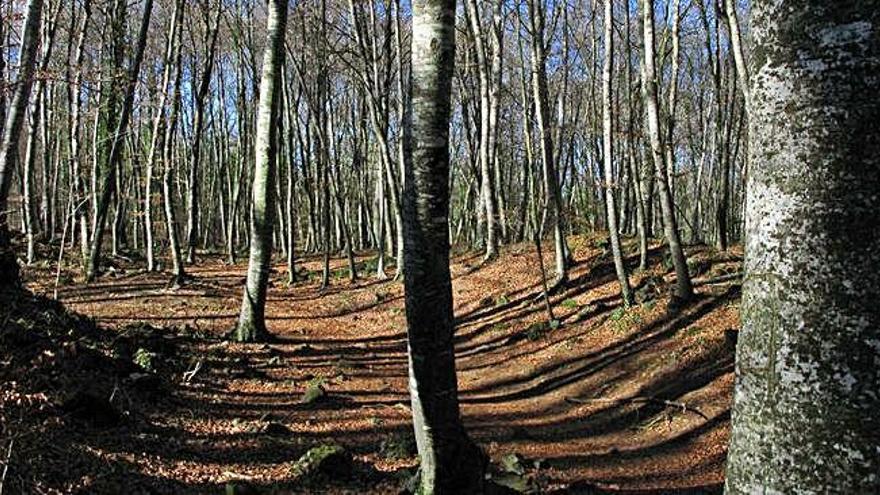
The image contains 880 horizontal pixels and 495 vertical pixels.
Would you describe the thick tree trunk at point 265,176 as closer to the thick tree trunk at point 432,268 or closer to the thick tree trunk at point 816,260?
the thick tree trunk at point 432,268

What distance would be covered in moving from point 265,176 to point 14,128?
3.95 metres

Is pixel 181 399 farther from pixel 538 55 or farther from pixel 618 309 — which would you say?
pixel 538 55

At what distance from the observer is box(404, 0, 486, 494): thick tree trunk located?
4.97 metres

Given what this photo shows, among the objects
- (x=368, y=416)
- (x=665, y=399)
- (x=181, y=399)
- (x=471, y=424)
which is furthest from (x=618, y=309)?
(x=181, y=399)

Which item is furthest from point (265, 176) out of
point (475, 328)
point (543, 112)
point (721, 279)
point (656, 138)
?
point (721, 279)

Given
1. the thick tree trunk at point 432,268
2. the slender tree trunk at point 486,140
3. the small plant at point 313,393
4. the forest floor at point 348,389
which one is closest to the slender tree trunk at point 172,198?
the forest floor at point 348,389

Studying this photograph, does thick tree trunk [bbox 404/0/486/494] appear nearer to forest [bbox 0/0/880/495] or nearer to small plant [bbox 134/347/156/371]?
forest [bbox 0/0/880/495]

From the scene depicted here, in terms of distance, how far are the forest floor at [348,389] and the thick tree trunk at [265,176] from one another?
2.51 ft

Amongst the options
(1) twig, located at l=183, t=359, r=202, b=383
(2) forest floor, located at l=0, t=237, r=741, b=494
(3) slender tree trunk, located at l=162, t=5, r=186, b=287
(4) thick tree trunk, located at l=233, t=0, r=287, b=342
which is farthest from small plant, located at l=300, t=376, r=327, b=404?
(3) slender tree trunk, located at l=162, t=5, r=186, b=287

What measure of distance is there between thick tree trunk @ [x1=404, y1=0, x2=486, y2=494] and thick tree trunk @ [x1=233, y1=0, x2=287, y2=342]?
7.02m

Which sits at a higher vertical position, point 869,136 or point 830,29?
point 830,29

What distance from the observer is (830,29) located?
161 cm

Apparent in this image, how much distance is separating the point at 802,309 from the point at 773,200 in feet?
0.98

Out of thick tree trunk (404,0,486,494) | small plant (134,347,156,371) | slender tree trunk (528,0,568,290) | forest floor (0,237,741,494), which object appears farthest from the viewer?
slender tree trunk (528,0,568,290)
